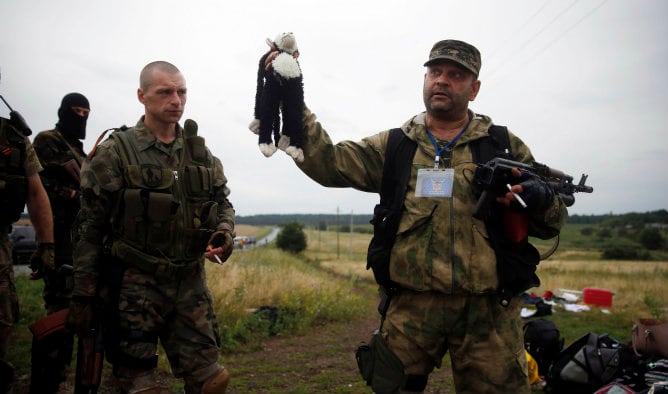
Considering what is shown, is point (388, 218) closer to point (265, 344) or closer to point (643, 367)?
point (643, 367)

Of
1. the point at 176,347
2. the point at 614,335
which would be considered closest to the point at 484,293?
the point at 176,347

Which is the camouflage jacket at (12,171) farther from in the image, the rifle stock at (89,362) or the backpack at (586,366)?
the backpack at (586,366)

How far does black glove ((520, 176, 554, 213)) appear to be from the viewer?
226 centimetres

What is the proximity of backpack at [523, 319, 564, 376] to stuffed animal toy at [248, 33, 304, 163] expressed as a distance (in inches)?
161

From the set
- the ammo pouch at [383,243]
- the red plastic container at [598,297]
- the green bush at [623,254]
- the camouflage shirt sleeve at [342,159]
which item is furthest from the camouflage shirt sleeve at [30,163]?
the green bush at [623,254]

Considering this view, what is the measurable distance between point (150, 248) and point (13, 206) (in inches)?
52.8

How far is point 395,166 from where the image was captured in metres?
2.62

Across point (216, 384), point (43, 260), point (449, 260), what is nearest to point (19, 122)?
point (43, 260)

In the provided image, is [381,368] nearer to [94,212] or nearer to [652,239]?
[94,212]

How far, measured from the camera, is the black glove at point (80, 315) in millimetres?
2699

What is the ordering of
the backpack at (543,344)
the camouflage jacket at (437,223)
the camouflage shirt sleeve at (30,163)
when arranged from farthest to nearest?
1. the backpack at (543,344)
2. the camouflage shirt sleeve at (30,163)
3. the camouflage jacket at (437,223)

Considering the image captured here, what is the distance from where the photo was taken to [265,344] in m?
6.71

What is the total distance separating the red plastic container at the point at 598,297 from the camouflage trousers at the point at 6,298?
12.3 metres

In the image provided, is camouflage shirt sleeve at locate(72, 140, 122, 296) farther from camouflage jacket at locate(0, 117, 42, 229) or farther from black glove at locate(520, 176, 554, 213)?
black glove at locate(520, 176, 554, 213)
